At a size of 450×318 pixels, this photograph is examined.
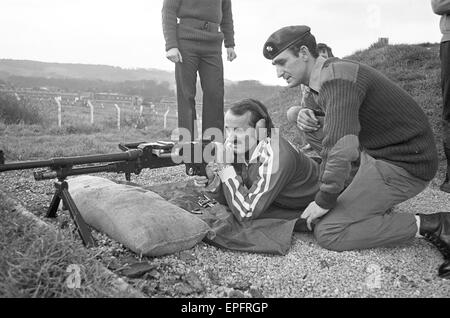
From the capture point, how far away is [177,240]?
10.6 ft

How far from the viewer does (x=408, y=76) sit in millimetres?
9531

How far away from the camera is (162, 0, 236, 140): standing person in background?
18.3ft

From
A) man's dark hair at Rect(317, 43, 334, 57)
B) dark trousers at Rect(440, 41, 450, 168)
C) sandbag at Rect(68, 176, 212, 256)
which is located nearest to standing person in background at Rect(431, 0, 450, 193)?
dark trousers at Rect(440, 41, 450, 168)

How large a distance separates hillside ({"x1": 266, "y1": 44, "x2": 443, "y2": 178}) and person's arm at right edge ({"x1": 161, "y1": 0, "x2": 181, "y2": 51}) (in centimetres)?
381

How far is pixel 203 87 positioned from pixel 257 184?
2.69m

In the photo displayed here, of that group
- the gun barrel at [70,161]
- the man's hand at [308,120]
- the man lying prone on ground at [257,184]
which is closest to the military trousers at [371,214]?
the man lying prone on ground at [257,184]

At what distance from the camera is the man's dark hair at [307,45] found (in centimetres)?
341

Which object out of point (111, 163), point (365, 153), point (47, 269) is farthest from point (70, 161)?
point (365, 153)

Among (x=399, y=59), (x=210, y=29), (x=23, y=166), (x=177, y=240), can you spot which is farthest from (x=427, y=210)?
(x=399, y=59)

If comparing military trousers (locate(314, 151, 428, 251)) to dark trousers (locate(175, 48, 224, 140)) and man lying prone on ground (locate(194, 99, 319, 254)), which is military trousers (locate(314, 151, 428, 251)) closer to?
man lying prone on ground (locate(194, 99, 319, 254))

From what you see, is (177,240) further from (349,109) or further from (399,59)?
(399,59)

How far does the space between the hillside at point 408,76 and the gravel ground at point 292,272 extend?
13.8ft

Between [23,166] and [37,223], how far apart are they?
43 centimetres

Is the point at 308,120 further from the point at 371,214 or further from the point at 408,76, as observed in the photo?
the point at 408,76
